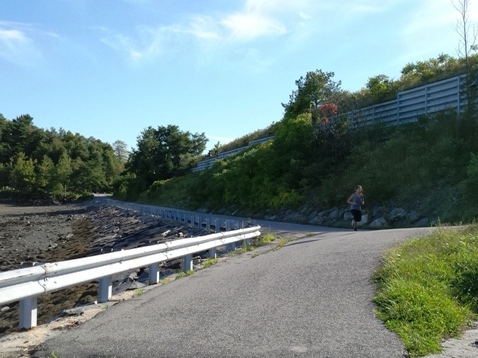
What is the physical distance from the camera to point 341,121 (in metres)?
28.9

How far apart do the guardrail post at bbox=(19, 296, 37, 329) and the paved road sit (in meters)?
0.65

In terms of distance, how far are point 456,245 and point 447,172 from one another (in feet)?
39.5

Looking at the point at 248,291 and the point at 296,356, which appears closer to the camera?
the point at 296,356

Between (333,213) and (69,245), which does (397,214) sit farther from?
(69,245)

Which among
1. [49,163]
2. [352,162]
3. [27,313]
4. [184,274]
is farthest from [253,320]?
[49,163]

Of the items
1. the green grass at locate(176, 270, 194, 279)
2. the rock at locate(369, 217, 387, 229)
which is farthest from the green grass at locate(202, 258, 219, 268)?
the rock at locate(369, 217, 387, 229)

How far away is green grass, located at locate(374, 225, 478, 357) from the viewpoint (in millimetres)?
5406

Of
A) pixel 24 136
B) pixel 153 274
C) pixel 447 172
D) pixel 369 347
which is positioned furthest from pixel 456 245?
pixel 24 136

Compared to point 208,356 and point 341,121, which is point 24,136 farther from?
point 208,356

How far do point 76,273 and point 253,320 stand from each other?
9.48 ft

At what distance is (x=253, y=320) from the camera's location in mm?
6191

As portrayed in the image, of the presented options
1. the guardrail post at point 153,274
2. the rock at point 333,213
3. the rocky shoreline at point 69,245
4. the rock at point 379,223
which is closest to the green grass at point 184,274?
the guardrail post at point 153,274

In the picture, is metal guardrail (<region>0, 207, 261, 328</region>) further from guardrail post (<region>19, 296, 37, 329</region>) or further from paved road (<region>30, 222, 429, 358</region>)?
paved road (<region>30, 222, 429, 358</region>)

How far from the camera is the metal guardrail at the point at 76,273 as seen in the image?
6.34 metres
